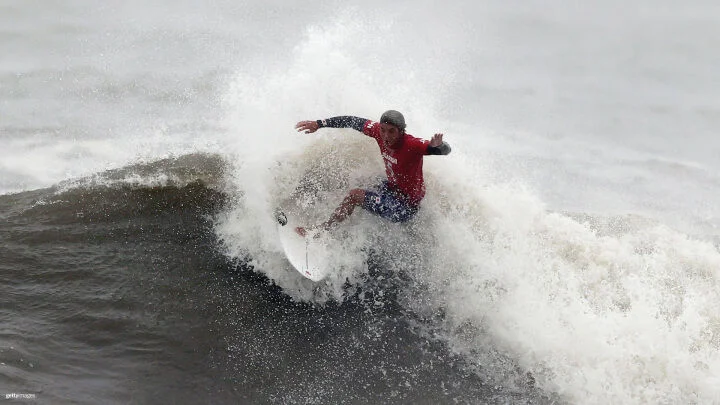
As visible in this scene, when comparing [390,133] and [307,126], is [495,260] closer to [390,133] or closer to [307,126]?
[390,133]

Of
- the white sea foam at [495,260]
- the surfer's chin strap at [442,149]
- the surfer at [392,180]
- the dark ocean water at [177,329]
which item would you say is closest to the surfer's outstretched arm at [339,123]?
the surfer at [392,180]

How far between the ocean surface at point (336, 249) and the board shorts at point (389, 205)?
0.31 metres

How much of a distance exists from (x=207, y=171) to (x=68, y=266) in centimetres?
242

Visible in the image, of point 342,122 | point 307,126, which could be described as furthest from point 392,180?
point 307,126

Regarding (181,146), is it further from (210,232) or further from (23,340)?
(23,340)

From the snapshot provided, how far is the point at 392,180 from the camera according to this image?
604 centimetres

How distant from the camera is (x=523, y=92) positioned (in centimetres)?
1273

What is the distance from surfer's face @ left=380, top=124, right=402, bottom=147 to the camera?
17.7 ft

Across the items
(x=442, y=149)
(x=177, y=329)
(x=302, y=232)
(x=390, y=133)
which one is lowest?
(x=177, y=329)

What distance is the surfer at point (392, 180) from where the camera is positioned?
5.60 m

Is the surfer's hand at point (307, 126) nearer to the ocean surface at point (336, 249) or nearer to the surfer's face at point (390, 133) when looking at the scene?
the ocean surface at point (336, 249)

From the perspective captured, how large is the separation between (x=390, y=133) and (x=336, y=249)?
55.3 inches

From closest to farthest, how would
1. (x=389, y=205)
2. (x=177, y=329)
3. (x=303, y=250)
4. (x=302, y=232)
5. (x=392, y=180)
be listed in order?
(x=177, y=329)
(x=303, y=250)
(x=302, y=232)
(x=389, y=205)
(x=392, y=180)

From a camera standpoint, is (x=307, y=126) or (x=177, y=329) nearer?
(x=177, y=329)
